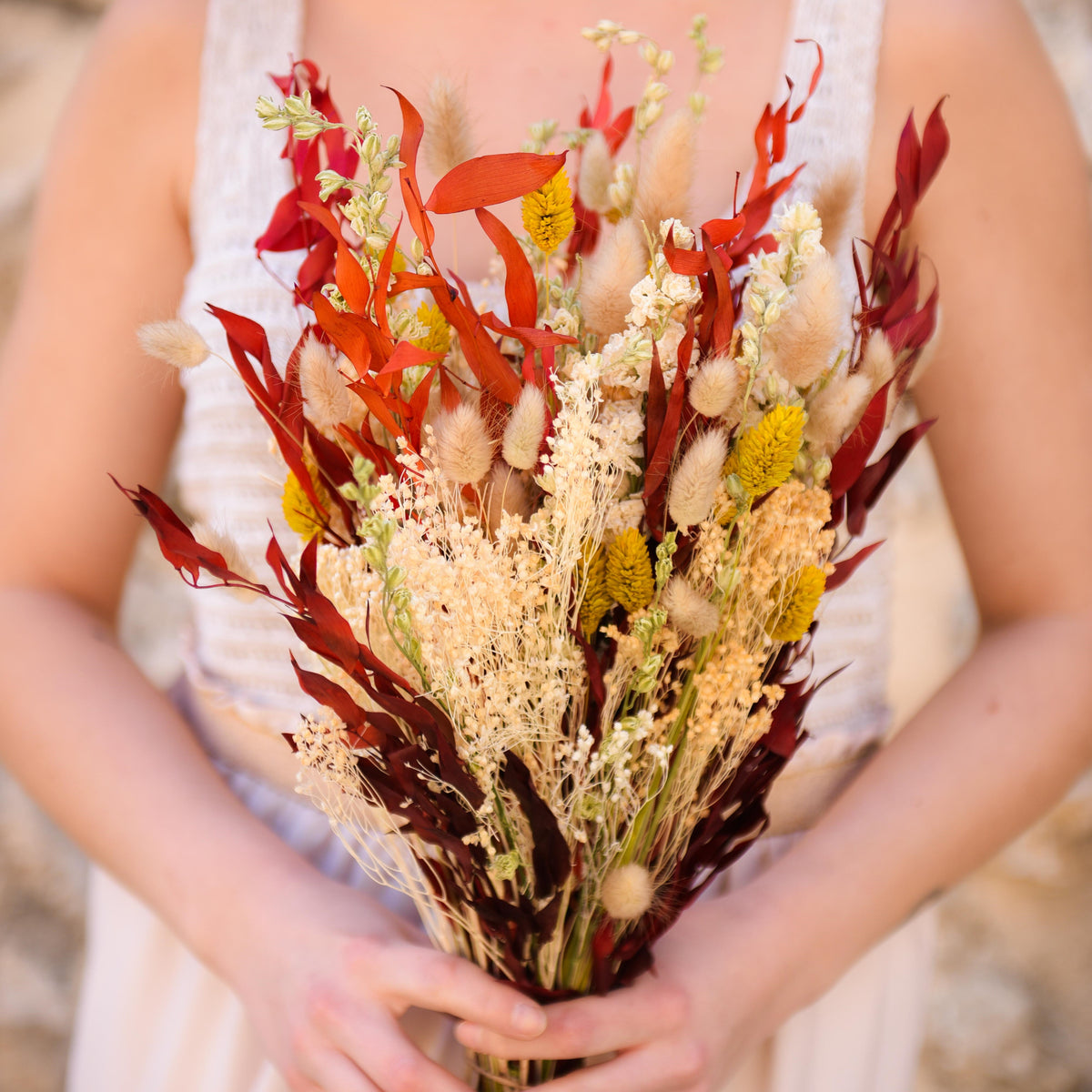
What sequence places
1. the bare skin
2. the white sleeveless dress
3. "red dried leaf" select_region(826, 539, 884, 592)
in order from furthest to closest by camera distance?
the white sleeveless dress, the bare skin, "red dried leaf" select_region(826, 539, 884, 592)

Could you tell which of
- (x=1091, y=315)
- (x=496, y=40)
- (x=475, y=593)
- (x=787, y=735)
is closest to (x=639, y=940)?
(x=787, y=735)

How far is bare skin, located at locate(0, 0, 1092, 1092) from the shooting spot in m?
0.59

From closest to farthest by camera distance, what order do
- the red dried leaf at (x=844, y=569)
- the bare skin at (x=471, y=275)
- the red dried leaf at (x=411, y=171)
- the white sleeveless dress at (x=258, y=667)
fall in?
the red dried leaf at (x=411, y=171)
the red dried leaf at (x=844, y=569)
the bare skin at (x=471, y=275)
the white sleeveless dress at (x=258, y=667)

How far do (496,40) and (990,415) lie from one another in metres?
0.47

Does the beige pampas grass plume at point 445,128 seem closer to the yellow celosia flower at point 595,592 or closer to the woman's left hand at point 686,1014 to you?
the yellow celosia flower at point 595,592

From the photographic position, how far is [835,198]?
17.0 inches

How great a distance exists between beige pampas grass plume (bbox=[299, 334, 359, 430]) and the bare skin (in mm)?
238

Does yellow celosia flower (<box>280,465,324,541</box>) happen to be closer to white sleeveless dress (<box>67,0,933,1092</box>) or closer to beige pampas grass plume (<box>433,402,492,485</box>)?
beige pampas grass plume (<box>433,402,492,485</box>)

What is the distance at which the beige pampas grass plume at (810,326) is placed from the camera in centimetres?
36

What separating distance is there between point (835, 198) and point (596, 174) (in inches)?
4.3

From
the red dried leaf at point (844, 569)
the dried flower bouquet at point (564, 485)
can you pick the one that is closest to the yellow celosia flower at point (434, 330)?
the dried flower bouquet at point (564, 485)

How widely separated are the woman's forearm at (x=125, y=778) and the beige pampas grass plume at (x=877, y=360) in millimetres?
481

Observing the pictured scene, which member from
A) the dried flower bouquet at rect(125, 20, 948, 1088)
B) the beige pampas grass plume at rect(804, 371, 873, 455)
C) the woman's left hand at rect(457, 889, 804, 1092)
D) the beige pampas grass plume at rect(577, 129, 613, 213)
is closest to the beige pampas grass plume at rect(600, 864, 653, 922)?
the dried flower bouquet at rect(125, 20, 948, 1088)

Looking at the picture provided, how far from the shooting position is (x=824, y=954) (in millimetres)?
630
